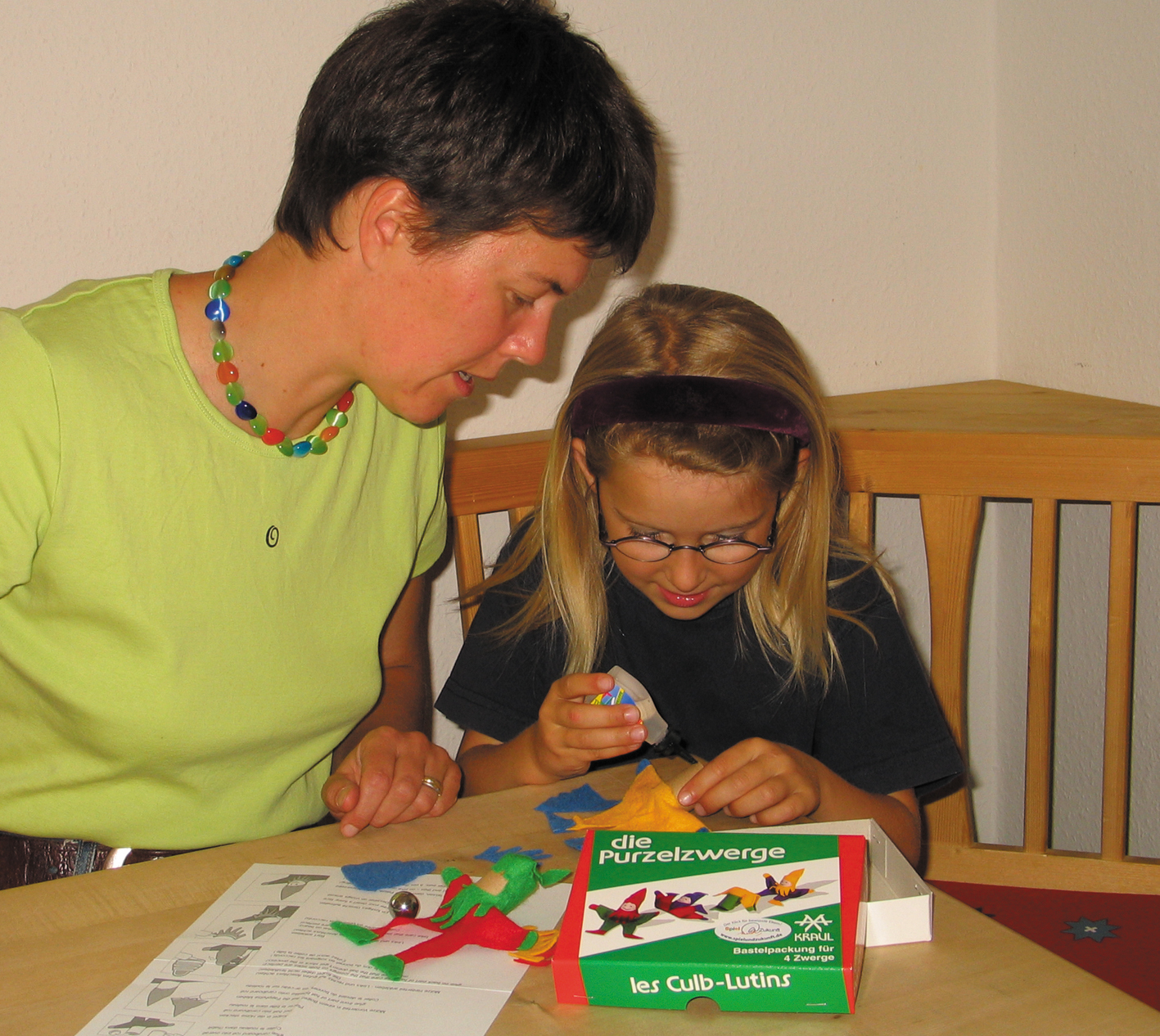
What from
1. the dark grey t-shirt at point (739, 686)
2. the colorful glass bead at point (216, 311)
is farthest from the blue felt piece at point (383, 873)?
the colorful glass bead at point (216, 311)

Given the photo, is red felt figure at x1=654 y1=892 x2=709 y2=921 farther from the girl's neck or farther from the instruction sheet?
the girl's neck

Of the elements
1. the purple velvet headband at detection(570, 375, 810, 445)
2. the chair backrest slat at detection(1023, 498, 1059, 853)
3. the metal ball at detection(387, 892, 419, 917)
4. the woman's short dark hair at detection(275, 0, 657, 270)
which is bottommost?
the chair backrest slat at detection(1023, 498, 1059, 853)

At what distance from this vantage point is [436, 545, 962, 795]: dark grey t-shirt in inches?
47.1

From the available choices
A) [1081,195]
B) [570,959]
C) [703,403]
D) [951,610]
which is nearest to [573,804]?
[570,959]

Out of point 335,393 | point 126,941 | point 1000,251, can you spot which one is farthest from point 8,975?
point 1000,251

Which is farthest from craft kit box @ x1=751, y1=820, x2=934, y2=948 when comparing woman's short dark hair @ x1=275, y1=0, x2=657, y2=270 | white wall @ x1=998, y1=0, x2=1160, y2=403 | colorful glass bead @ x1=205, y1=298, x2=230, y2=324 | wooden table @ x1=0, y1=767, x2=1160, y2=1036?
white wall @ x1=998, y1=0, x2=1160, y2=403

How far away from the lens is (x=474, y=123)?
89cm

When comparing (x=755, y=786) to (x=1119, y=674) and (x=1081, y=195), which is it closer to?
(x=1119, y=674)

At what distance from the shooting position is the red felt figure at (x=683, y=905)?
685mm

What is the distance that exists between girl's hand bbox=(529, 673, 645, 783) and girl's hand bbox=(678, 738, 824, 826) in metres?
0.11

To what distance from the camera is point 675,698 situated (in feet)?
4.40

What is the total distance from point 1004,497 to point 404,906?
3.33 feet

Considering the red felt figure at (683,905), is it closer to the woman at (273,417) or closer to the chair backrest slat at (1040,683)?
the woman at (273,417)

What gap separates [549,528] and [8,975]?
75cm
